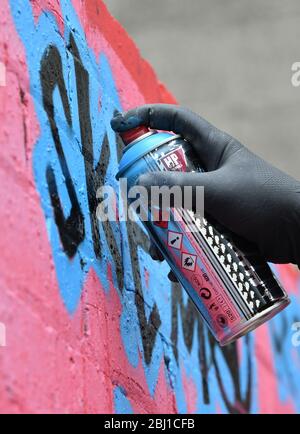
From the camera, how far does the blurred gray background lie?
5.04m

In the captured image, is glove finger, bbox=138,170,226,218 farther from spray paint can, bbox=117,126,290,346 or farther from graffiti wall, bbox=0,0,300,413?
graffiti wall, bbox=0,0,300,413

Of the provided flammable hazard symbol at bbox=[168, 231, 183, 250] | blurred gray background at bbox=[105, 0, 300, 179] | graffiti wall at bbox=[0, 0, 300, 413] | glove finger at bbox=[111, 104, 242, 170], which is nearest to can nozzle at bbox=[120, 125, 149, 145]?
glove finger at bbox=[111, 104, 242, 170]

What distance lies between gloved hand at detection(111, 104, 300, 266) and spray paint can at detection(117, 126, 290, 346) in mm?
38

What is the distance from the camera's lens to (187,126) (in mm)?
1695

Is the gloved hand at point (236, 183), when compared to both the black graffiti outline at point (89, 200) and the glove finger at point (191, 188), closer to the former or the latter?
the glove finger at point (191, 188)

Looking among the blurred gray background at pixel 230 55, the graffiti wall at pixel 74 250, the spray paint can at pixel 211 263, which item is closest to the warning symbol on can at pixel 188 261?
the spray paint can at pixel 211 263

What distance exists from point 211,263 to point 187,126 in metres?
0.30

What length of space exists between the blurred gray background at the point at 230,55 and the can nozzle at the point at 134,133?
10.8 ft

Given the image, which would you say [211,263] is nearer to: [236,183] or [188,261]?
[188,261]

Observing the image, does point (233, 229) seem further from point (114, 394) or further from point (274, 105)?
point (274, 105)

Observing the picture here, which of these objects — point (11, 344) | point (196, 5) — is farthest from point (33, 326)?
point (196, 5)

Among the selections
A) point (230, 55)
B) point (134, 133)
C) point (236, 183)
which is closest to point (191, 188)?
point (236, 183)

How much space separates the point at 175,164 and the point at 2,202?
419mm
